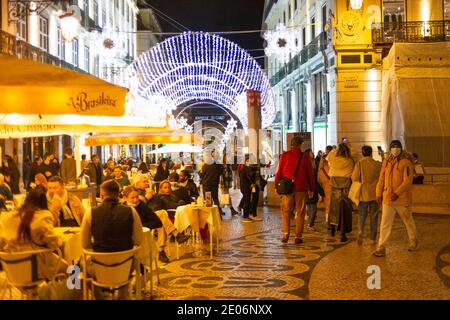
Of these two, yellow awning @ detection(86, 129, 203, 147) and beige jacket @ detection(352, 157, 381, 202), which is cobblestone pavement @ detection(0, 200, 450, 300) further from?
yellow awning @ detection(86, 129, 203, 147)

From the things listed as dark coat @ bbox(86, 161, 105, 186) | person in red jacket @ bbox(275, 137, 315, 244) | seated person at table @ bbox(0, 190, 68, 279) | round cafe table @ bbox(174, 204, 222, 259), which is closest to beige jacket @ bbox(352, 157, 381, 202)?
person in red jacket @ bbox(275, 137, 315, 244)

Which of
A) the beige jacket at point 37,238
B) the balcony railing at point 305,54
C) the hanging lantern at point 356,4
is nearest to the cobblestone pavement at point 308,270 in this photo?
the beige jacket at point 37,238

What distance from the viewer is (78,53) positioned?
35.0 m

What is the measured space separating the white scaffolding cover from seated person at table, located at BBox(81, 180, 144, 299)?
16.9 metres

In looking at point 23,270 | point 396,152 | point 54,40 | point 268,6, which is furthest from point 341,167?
point 268,6

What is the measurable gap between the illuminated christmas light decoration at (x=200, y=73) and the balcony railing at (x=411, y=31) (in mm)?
4819

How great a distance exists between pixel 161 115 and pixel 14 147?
16356 millimetres

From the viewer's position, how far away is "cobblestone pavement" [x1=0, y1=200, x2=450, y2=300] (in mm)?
7207

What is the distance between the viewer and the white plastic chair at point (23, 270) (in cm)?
545

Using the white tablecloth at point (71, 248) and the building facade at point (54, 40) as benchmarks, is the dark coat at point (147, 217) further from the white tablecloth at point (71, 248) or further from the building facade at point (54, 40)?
the building facade at point (54, 40)

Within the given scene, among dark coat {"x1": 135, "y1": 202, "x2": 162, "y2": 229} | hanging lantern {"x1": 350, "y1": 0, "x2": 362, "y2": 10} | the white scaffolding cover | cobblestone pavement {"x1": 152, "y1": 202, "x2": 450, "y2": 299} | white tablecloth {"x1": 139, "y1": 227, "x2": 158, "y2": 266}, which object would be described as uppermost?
hanging lantern {"x1": 350, "y1": 0, "x2": 362, "y2": 10}

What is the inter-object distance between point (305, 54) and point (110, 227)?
28.8m
